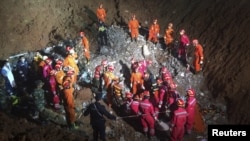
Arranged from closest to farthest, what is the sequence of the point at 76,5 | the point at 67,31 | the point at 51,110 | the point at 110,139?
the point at 110,139 → the point at 51,110 → the point at 67,31 → the point at 76,5

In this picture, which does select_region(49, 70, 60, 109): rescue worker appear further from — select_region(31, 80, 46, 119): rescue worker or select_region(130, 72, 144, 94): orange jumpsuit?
select_region(130, 72, 144, 94): orange jumpsuit

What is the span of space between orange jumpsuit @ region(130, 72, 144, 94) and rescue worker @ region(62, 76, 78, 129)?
7.65 feet

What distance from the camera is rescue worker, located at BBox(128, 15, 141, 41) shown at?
1366 centimetres

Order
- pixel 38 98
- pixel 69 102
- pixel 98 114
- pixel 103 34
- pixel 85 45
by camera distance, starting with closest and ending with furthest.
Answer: pixel 98 114, pixel 69 102, pixel 38 98, pixel 85 45, pixel 103 34

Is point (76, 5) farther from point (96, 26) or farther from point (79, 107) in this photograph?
point (79, 107)

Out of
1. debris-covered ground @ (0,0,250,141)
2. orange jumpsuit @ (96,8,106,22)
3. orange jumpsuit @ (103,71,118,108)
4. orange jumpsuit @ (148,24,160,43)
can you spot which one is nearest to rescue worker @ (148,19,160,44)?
orange jumpsuit @ (148,24,160,43)

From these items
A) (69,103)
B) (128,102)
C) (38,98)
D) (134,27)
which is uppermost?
(134,27)

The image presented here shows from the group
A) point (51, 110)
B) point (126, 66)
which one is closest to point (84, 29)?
point (126, 66)

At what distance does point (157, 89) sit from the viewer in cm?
1032

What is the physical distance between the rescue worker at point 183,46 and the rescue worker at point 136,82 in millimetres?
2430

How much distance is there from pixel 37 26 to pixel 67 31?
1.50 m

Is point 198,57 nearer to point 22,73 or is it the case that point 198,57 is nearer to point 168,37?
point 168,37

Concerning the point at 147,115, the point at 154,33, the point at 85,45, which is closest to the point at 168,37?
the point at 154,33

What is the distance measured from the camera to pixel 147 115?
923cm
